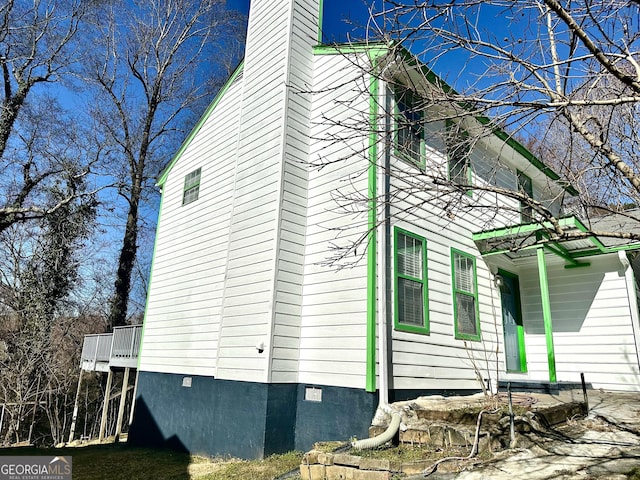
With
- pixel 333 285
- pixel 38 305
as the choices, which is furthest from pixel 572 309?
pixel 38 305

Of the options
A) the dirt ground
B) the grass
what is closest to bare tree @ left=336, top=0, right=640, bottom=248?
the dirt ground

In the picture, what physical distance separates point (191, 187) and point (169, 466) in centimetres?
637

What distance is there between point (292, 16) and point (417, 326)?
20.3 ft

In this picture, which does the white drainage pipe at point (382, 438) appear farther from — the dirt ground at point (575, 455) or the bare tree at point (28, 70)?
the bare tree at point (28, 70)

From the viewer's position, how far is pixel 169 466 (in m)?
7.07

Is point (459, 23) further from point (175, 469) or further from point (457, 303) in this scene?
point (175, 469)

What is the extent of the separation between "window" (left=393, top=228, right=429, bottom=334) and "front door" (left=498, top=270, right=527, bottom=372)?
10.8ft

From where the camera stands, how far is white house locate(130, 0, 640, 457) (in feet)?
20.8

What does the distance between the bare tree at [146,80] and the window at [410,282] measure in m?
15.3

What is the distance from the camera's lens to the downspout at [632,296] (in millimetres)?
8812

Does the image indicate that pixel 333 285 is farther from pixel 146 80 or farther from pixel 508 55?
pixel 146 80

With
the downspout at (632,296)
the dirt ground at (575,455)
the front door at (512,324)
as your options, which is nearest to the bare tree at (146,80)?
the front door at (512,324)

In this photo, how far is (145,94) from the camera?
21781 millimetres

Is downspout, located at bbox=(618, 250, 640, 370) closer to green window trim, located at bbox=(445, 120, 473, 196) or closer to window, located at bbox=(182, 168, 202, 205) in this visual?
green window trim, located at bbox=(445, 120, 473, 196)
